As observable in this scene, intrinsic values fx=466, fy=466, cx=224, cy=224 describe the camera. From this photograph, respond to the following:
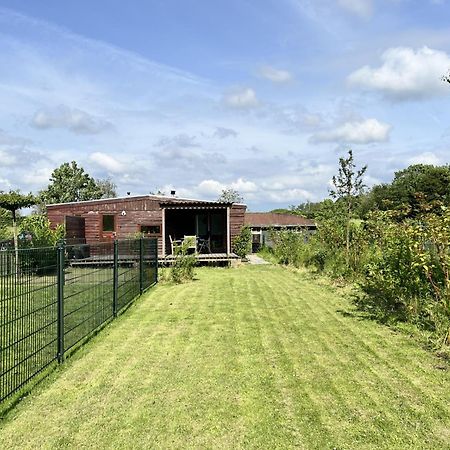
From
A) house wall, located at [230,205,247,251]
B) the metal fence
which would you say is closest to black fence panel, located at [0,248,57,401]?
the metal fence

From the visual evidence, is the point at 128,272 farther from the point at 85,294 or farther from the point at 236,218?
the point at 236,218

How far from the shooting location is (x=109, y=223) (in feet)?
67.4

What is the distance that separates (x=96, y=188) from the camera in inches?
2231

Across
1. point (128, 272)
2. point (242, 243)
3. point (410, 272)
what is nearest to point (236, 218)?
point (242, 243)

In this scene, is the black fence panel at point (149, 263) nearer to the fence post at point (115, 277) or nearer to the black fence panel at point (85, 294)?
the fence post at point (115, 277)

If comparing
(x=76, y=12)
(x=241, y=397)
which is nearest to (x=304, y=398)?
(x=241, y=397)

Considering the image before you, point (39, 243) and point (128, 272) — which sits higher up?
point (39, 243)

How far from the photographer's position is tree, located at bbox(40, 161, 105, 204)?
51.7 metres

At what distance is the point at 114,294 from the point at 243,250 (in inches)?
517

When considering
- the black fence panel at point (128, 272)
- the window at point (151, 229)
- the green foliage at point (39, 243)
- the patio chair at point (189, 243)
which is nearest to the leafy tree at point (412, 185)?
the window at point (151, 229)

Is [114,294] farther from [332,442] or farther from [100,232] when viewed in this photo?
[100,232]

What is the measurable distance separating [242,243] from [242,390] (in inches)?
655

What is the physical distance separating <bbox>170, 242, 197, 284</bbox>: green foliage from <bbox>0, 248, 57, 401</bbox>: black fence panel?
7450 millimetres

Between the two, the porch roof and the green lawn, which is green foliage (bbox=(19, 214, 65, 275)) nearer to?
the green lawn
